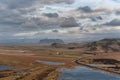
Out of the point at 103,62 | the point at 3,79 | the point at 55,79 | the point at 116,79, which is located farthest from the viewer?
the point at 103,62

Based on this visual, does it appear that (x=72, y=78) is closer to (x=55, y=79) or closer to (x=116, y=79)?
(x=55, y=79)

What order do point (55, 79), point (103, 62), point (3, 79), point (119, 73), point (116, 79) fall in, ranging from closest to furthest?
point (3, 79)
point (55, 79)
point (116, 79)
point (119, 73)
point (103, 62)

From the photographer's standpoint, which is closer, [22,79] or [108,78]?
[22,79]

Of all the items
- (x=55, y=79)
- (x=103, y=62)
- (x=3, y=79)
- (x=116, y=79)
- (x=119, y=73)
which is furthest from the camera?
(x=103, y=62)

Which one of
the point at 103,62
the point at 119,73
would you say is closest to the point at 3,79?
the point at 119,73

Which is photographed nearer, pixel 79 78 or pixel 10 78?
pixel 10 78

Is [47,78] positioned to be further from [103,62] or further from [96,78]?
[103,62]

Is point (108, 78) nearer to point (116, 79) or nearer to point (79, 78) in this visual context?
point (116, 79)

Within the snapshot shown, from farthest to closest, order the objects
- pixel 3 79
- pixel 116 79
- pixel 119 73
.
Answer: pixel 119 73, pixel 116 79, pixel 3 79

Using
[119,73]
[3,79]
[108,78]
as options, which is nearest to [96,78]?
[108,78]
